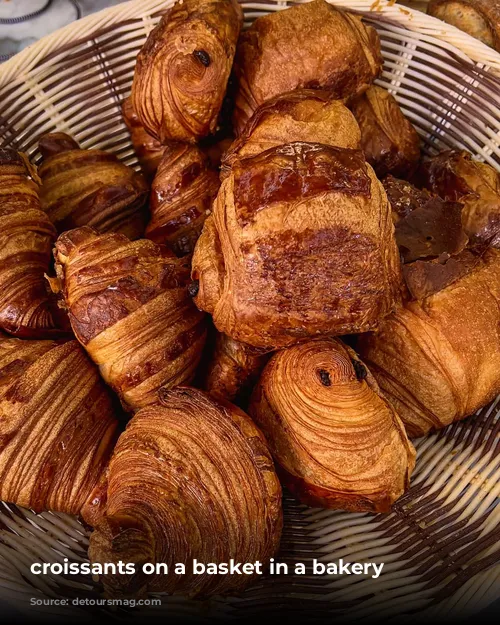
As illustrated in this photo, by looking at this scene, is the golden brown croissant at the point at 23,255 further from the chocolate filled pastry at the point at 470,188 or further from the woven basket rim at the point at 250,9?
the chocolate filled pastry at the point at 470,188

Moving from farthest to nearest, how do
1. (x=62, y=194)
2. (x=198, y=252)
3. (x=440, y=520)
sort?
(x=62, y=194) < (x=440, y=520) < (x=198, y=252)

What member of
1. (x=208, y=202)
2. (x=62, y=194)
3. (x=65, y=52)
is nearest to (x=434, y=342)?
(x=208, y=202)

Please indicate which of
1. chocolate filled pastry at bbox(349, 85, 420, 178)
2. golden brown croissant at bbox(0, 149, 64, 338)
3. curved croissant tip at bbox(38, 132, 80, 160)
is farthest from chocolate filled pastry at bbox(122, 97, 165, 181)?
chocolate filled pastry at bbox(349, 85, 420, 178)

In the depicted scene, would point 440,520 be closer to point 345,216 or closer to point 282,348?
point 282,348

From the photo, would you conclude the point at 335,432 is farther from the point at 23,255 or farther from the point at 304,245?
the point at 23,255

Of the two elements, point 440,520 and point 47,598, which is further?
point 440,520

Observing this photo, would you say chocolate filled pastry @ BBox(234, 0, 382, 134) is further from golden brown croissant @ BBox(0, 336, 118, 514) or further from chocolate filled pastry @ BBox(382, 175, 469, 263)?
golden brown croissant @ BBox(0, 336, 118, 514)

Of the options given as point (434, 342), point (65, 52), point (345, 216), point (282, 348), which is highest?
point (65, 52)
